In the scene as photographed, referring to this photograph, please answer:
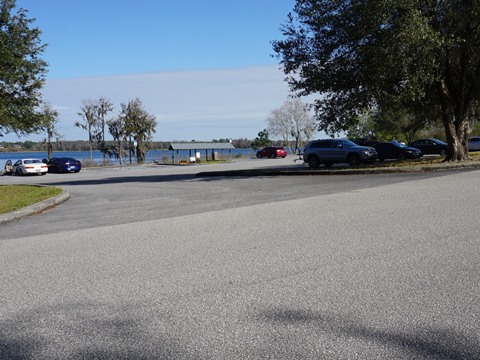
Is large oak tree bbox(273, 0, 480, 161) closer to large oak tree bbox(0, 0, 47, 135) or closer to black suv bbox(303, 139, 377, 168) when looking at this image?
black suv bbox(303, 139, 377, 168)

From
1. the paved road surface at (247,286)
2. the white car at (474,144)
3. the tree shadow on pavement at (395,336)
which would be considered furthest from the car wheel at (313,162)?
the white car at (474,144)

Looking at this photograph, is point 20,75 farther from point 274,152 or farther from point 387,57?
point 274,152

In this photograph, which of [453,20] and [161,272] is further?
[453,20]

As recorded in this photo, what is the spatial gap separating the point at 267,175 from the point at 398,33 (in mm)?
8829

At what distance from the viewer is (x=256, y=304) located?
188 inches

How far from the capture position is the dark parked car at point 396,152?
109 ft

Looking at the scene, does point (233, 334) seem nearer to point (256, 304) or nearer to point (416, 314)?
→ point (256, 304)

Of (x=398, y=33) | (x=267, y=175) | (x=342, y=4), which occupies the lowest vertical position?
(x=267, y=175)

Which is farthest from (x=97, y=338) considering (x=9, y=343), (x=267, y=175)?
(x=267, y=175)

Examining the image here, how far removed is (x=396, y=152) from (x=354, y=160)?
244 inches

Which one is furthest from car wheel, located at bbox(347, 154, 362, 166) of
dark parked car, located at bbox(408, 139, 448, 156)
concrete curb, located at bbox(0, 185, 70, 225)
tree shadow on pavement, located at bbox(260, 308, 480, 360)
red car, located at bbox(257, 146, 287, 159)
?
red car, located at bbox(257, 146, 287, 159)

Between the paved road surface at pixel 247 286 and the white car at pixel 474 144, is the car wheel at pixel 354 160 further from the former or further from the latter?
the white car at pixel 474 144

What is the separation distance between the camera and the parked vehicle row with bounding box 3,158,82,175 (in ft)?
140

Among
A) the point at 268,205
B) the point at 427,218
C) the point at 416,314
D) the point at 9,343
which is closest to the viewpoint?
the point at 9,343
